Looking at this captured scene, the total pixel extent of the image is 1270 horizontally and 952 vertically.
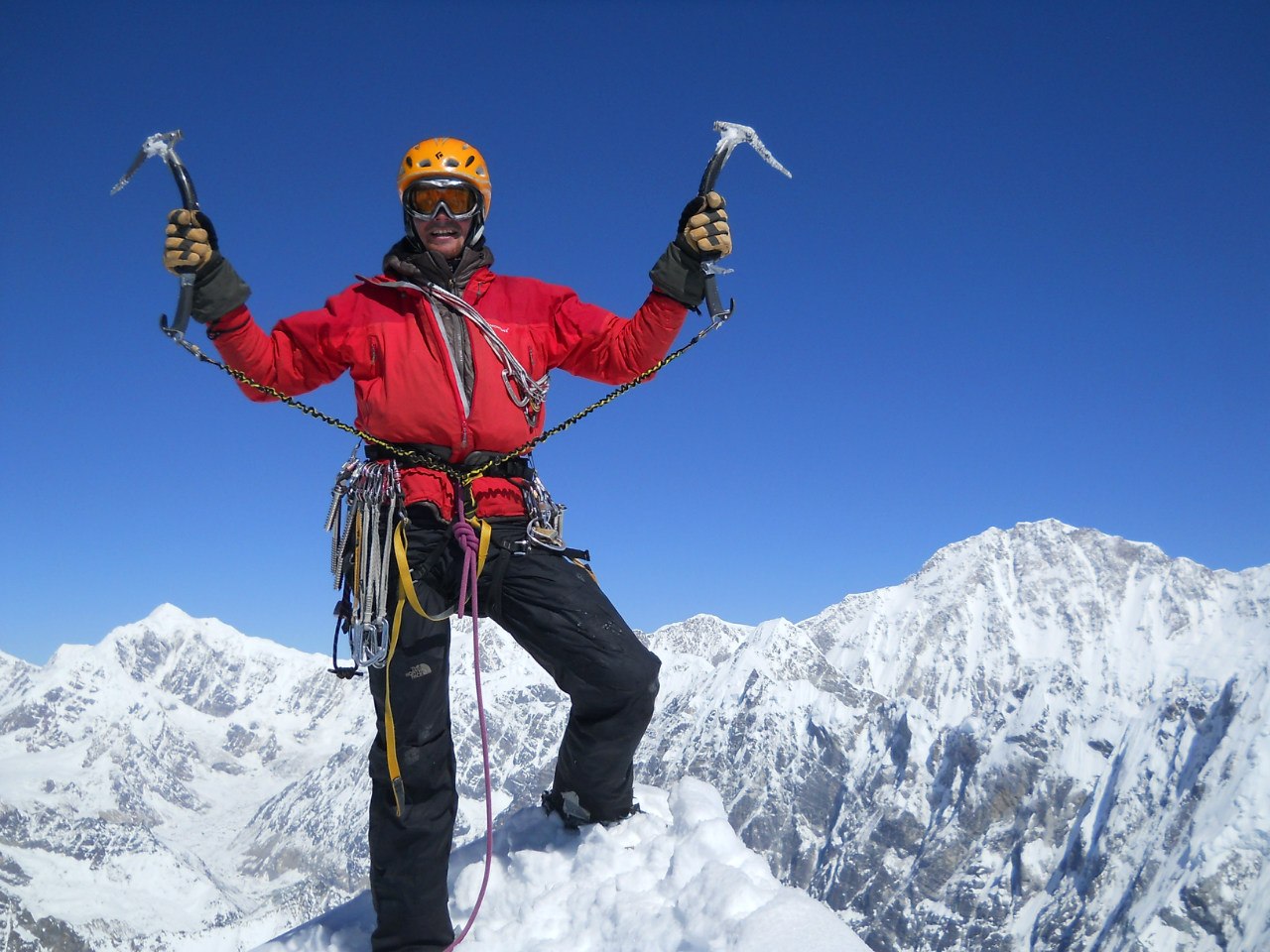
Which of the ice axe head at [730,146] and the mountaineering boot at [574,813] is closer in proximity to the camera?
the ice axe head at [730,146]

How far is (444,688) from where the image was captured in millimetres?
6445

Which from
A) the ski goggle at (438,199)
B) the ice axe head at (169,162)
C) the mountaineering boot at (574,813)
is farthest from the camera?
the mountaineering boot at (574,813)

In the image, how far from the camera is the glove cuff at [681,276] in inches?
257

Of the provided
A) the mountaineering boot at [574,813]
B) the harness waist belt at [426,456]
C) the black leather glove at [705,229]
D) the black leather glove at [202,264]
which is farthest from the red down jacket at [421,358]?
the mountaineering boot at [574,813]

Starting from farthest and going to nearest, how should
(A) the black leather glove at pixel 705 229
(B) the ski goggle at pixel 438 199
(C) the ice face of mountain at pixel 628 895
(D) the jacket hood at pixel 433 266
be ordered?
1. (B) the ski goggle at pixel 438 199
2. (D) the jacket hood at pixel 433 266
3. (A) the black leather glove at pixel 705 229
4. (C) the ice face of mountain at pixel 628 895

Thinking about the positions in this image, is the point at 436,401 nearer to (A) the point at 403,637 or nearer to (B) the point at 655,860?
(A) the point at 403,637

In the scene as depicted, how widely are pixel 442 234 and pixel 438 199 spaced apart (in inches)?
9.6

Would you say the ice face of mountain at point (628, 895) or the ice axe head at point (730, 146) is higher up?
the ice axe head at point (730, 146)

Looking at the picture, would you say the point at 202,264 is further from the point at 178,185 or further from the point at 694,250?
the point at 694,250

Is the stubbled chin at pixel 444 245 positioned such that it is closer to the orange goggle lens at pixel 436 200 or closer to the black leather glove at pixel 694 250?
the orange goggle lens at pixel 436 200

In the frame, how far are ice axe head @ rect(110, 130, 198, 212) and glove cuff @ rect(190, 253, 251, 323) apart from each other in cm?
38

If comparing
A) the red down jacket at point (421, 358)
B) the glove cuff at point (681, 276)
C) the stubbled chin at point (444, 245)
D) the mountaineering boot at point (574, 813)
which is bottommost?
the mountaineering boot at point (574, 813)

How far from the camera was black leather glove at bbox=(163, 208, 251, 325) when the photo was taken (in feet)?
19.3

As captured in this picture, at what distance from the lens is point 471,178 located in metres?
6.95
